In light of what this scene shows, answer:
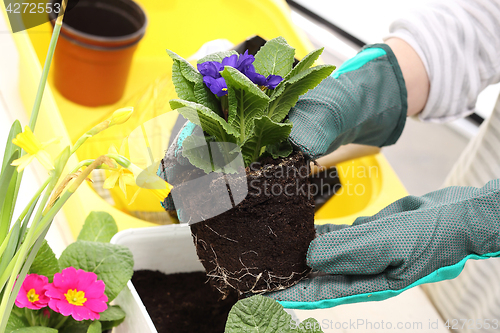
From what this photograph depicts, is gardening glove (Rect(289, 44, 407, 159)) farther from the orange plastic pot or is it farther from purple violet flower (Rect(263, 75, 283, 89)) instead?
the orange plastic pot

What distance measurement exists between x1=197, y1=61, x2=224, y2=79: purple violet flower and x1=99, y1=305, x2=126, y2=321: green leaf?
12.1 inches

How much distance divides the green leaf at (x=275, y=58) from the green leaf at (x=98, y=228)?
31 centimetres

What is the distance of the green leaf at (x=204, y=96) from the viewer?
414 millimetres

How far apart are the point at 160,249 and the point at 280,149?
0.92 feet

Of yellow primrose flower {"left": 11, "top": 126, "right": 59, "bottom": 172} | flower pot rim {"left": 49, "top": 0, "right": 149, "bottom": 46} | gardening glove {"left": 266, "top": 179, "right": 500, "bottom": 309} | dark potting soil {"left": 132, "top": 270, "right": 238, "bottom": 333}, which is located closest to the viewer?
yellow primrose flower {"left": 11, "top": 126, "right": 59, "bottom": 172}

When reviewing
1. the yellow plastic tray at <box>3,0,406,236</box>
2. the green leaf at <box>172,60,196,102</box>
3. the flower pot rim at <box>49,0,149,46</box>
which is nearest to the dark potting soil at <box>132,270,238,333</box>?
the yellow plastic tray at <box>3,0,406,236</box>

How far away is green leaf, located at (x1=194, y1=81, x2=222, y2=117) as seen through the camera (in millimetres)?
414

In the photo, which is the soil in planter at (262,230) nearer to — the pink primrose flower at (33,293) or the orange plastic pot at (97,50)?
the pink primrose flower at (33,293)

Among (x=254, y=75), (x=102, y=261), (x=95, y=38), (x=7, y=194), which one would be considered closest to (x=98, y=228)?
(x=102, y=261)

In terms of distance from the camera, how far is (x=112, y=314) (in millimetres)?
480

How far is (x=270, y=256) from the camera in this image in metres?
0.47

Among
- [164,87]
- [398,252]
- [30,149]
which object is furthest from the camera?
[164,87]

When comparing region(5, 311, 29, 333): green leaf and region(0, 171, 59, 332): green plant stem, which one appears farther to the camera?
region(5, 311, 29, 333): green leaf

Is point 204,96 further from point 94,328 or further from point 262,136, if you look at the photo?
point 94,328
